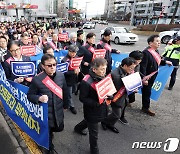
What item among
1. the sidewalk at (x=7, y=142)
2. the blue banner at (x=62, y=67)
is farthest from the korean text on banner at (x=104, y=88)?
the sidewalk at (x=7, y=142)

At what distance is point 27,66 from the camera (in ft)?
10.5

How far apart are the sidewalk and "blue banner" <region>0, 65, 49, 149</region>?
0.27 m

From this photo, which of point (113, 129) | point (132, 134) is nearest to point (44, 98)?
→ point (113, 129)

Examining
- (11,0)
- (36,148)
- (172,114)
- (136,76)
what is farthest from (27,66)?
(11,0)

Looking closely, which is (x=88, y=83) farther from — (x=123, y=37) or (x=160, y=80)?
(x=123, y=37)

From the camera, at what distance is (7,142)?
3.28m

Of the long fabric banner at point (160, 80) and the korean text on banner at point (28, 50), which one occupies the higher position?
the korean text on banner at point (28, 50)

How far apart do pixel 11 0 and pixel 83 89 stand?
7618 cm

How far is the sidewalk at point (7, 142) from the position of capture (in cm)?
307

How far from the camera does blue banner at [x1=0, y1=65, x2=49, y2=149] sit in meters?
2.64

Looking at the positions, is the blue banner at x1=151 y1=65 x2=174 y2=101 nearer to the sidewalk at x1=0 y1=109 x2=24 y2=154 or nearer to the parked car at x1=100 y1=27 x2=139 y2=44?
the sidewalk at x1=0 y1=109 x2=24 y2=154

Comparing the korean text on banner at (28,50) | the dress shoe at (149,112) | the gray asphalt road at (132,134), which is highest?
the korean text on banner at (28,50)

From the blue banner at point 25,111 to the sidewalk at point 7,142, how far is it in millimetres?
274

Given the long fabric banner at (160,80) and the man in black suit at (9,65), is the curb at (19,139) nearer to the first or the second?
the man in black suit at (9,65)
